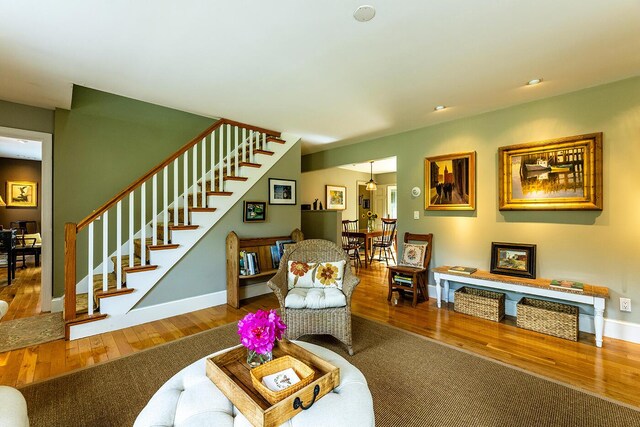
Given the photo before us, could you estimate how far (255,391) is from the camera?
122cm

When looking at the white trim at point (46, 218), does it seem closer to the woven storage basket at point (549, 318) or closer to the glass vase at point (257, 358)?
the glass vase at point (257, 358)

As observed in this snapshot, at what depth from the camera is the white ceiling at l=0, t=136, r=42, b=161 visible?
5.30m

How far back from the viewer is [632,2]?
168cm

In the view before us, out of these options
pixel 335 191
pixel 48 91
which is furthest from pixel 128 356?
pixel 335 191

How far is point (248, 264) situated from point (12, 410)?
8.82 feet

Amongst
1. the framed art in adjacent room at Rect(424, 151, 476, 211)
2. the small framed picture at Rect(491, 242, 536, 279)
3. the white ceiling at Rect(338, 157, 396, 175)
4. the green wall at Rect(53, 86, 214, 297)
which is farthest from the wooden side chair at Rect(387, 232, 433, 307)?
the white ceiling at Rect(338, 157, 396, 175)

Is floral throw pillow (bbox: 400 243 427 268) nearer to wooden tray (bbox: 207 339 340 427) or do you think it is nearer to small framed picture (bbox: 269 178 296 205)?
small framed picture (bbox: 269 178 296 205)

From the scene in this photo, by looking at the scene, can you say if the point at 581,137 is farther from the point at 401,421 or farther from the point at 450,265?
the point at 401,421

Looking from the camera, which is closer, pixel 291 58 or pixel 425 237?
pixel 291 58

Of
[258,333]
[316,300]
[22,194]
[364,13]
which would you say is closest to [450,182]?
[316,300]

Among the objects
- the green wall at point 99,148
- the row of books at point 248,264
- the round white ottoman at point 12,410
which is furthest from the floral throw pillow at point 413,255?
the round white ottoman at point 12,410

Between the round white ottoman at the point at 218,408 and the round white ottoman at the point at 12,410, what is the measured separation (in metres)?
0.45

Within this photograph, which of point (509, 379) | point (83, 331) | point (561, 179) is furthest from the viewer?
point (561, 179)

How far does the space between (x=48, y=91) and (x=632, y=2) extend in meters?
4.74
